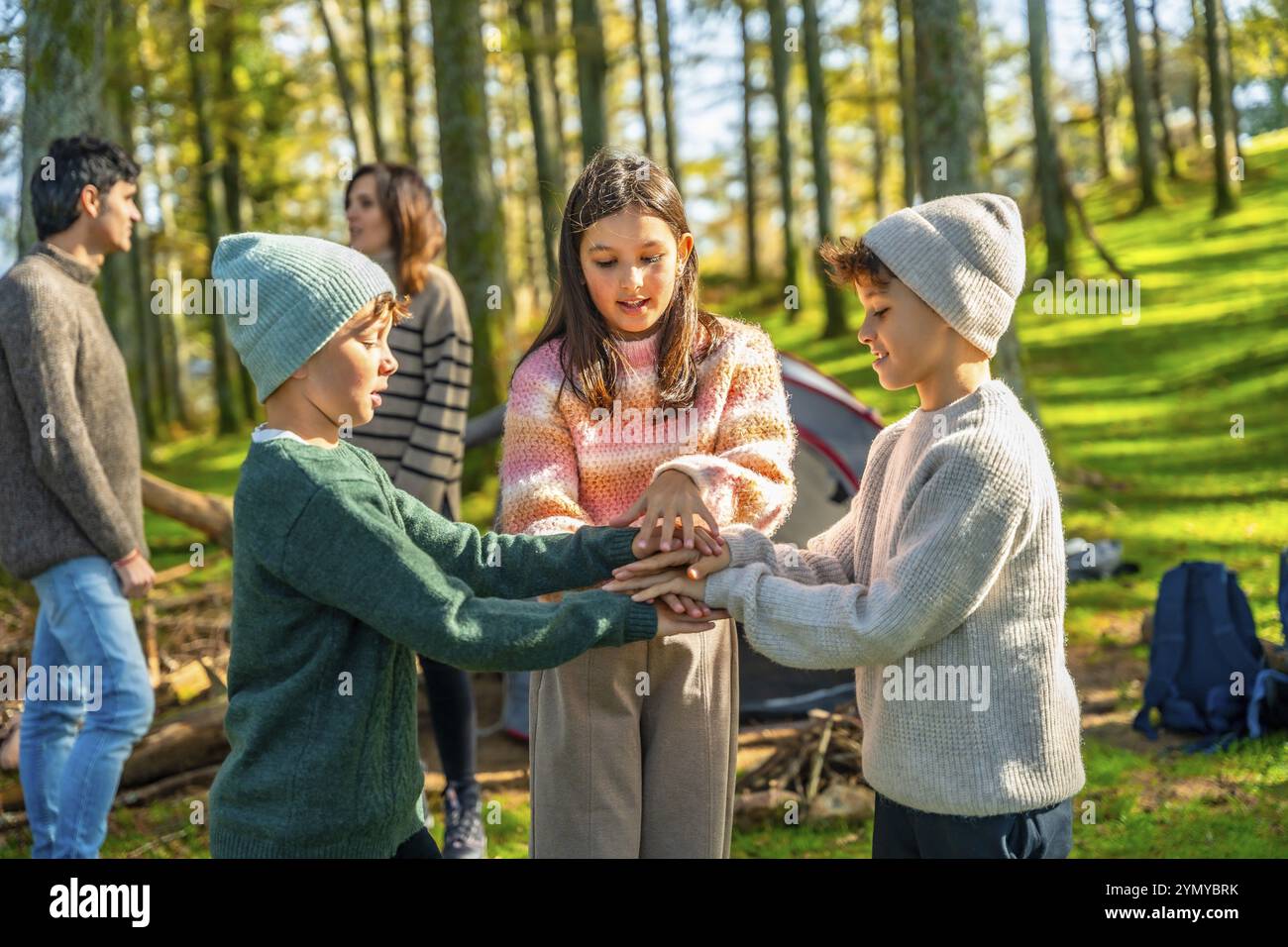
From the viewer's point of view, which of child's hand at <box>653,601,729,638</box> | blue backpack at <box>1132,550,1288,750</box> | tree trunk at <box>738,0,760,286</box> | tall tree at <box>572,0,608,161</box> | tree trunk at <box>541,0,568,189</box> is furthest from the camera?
tree trunk at <box>738,0,760,286</box>

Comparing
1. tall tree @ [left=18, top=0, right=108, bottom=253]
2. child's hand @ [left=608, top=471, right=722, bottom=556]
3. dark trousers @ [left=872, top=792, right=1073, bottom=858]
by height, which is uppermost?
tall tree @ [left=18, top=0, right=108, bottom=253]

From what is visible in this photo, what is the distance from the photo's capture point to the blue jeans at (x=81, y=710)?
3660mm

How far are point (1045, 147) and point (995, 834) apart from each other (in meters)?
13.7

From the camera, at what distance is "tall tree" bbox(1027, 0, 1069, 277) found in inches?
573

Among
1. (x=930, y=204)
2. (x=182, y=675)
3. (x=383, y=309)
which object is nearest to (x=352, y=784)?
(x=383, y=309)

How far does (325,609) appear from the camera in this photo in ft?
7.59

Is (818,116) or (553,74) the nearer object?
(818,116)

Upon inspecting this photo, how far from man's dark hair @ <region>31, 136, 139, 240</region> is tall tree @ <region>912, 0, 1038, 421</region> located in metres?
4.99

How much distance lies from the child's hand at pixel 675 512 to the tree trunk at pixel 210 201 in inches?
472

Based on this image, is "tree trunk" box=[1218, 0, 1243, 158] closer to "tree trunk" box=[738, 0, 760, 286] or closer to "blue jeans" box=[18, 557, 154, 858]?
"tree trunk" box=[738, 0, 760, 286]

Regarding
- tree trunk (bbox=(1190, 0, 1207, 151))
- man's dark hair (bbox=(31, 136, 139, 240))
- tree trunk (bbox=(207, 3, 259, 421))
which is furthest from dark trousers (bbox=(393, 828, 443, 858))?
tree trunk (bbox=(1190, 0, 1207, 151))

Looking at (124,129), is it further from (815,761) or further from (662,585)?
(662,585)

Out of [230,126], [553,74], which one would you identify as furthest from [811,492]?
→ [553,74]
